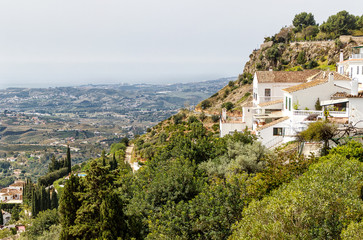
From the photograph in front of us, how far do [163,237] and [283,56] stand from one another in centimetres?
5423

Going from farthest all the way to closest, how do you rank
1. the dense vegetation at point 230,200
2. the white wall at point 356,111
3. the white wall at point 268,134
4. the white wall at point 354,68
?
the white wall at point 354,68 → the white wall at point 268,134 → the white wall at point 356,111 → the dense vegetation at point 230,200

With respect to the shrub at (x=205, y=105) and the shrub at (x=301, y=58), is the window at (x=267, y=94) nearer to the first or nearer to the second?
the shrub at (x=205, y=105)

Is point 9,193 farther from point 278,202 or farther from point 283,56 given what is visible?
point 278,202

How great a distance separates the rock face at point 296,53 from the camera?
53306mm

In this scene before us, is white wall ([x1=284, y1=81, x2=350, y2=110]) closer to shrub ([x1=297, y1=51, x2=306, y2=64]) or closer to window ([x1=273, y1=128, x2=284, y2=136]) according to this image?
window ([x1=273, y1=128, x2=284, y2=136])

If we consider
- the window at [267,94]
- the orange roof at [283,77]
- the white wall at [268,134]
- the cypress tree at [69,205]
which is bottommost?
the cypress tree at [69,205]

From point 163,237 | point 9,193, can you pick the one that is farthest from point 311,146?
point 9,193

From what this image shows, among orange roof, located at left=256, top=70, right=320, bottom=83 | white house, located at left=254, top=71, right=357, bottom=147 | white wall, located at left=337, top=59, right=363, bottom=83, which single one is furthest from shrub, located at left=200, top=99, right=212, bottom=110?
white house, located at left=254, top=71, right=357, bottom=147

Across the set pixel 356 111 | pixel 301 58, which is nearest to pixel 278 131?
pixel 356 111

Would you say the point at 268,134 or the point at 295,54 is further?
the point at 295,54

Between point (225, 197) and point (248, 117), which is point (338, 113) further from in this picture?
point (225, 197)

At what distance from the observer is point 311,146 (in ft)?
63.9

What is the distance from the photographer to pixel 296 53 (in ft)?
196

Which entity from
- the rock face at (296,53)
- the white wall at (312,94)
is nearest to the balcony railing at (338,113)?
the white wall at (312,94)
